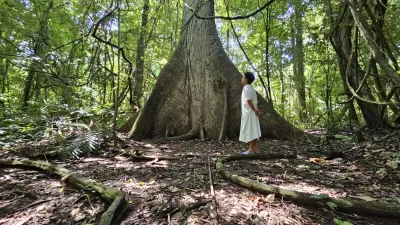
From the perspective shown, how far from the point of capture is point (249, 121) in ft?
16.1

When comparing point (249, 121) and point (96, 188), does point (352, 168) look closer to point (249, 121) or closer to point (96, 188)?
point (249, 121)

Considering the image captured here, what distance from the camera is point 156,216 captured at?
204cm

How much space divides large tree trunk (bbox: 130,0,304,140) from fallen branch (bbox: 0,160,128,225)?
261 centimetres

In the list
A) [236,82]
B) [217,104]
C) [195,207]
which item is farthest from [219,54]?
[195,207]

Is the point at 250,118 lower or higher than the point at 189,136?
higher

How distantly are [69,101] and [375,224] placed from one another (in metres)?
7.23

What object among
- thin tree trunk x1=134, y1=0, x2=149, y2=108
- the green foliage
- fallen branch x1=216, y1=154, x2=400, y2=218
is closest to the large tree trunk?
the green foliage

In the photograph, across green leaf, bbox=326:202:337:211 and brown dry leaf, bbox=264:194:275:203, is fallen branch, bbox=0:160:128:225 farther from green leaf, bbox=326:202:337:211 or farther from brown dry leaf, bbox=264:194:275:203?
green leaf, bbox=326:202:337:211

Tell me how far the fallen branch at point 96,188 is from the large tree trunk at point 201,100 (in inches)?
103

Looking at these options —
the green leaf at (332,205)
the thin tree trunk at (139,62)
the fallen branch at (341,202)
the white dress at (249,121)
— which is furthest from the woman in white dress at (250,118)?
the thin tree trunk at (139,62)

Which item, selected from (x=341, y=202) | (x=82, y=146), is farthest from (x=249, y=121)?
(x=82, y=146)

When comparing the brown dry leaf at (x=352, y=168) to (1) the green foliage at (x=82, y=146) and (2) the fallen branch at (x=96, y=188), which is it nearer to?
(2) the fallen branch at (x=96, y=188)

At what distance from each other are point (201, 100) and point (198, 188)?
4.21 meters

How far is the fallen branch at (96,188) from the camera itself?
6.33ft
